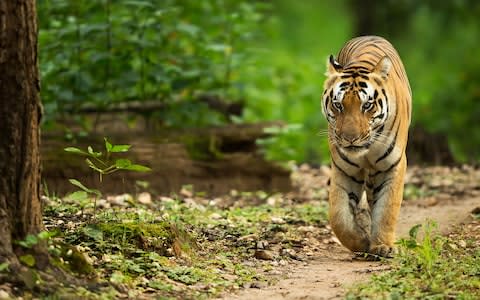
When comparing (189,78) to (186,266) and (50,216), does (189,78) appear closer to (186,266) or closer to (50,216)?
(50,216)

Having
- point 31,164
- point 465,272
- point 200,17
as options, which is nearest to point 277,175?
point 200,17

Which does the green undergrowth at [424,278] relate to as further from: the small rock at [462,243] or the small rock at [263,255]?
the small rock at [263,255]

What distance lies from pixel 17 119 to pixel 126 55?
4.89 m

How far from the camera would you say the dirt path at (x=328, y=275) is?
5742 mm

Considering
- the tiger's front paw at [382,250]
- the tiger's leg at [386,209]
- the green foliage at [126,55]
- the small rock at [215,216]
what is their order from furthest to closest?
the green foliage at [126,55], the small rock at [215,216], the tiger's leg at [386,209], the tiger's front paw at [382,250]

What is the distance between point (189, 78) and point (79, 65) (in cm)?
119

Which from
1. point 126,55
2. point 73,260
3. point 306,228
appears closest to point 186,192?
point 126,55

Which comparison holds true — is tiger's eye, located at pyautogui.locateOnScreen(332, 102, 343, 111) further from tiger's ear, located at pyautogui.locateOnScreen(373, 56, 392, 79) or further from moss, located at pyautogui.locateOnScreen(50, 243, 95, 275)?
moss, located at pyautogui.locateOnScreen(50, 243, 95, 275)

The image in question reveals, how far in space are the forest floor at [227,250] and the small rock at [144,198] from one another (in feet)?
0.06

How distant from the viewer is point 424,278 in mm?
5719

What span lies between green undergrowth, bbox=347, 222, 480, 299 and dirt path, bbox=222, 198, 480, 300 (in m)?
0.19

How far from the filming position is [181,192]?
9438 millimetres

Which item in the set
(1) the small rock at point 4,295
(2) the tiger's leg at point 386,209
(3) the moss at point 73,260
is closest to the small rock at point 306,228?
(2) the tiger's leg at point 386,209

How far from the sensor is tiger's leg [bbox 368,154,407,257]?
23.3ft
